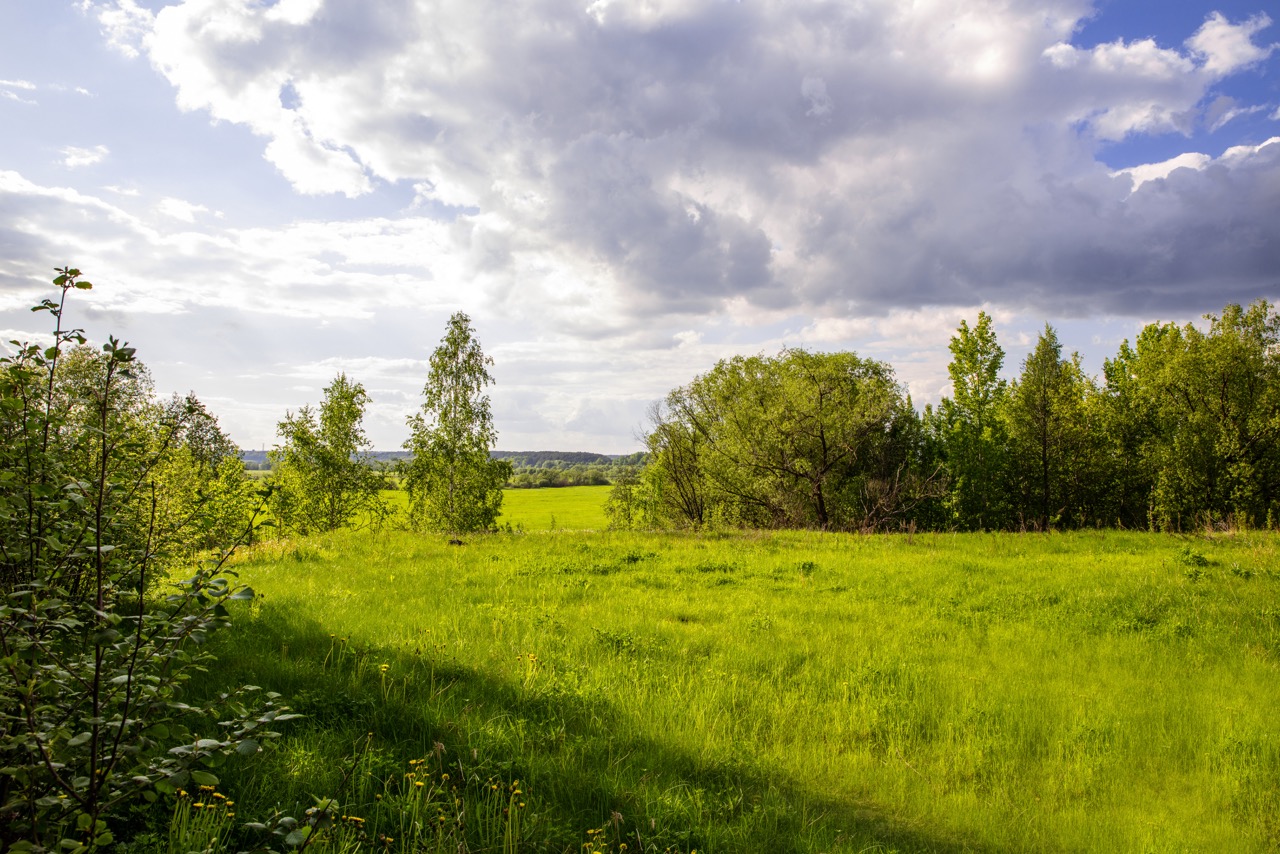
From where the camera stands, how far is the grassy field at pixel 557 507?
71250mm

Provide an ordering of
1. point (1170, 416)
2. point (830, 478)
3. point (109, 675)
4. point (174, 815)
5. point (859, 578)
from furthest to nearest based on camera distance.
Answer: point (1170, 416), point (830, 478), point (859, 578), point (174, 815), point (109, 675)

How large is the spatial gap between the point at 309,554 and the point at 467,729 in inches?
530

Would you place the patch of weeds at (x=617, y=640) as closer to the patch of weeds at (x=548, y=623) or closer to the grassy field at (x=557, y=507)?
the patch of weeds at (x=548, y=623)

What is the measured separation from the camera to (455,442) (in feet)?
95.2

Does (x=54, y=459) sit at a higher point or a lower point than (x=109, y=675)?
higher

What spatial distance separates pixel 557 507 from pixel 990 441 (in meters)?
63.2

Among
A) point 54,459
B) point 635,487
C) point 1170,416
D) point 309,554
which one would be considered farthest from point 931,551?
point 635,487

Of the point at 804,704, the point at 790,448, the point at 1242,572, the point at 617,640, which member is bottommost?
the point at 804,704

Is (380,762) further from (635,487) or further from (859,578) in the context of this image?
(635,487)

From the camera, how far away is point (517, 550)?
712 inches

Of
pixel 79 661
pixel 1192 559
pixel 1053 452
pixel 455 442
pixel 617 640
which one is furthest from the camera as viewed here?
pixel 1053 452

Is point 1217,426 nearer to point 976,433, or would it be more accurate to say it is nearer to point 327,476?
point 976,433

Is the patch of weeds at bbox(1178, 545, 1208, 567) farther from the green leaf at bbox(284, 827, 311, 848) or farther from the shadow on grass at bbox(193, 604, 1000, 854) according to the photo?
the green leaf at bbox(284, 827, 311, 848)

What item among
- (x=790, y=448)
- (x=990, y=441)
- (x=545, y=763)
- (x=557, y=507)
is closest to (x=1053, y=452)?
(x=990, y=441)
